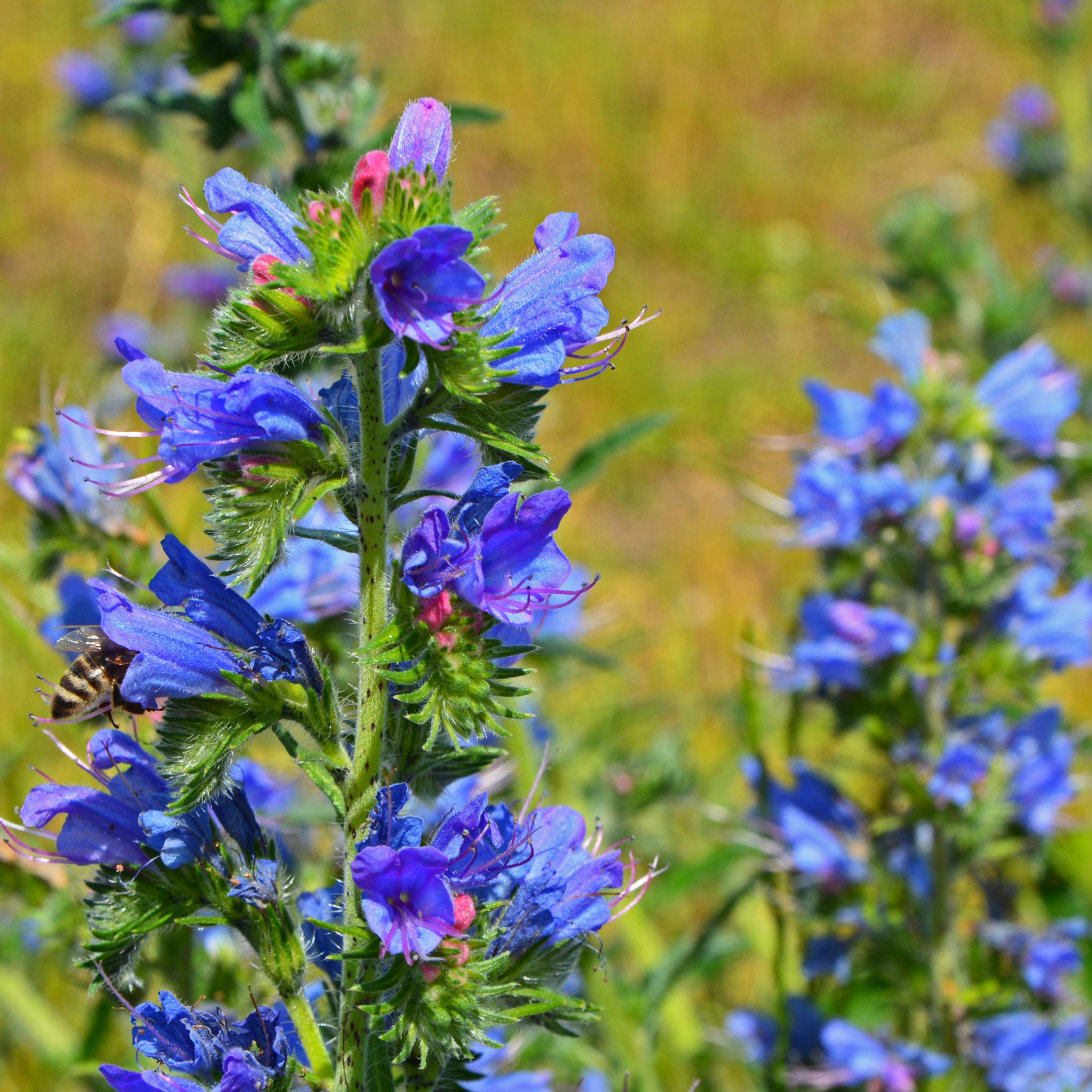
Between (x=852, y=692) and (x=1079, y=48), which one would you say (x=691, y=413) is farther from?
(x=852, y=692)

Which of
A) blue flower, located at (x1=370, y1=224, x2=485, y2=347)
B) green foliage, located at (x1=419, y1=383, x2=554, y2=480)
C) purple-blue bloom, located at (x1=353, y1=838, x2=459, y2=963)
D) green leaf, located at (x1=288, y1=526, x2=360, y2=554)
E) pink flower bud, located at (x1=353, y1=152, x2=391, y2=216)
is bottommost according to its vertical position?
purple-blue bloom, located at (x1=353, y1=838, x2=459, y2=963)

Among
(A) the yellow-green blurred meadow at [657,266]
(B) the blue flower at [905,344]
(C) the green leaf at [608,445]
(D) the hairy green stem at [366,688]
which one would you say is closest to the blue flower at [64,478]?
(A) the yellow-green blurred meadow at [657,266]

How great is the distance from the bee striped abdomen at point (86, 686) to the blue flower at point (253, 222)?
0.61m

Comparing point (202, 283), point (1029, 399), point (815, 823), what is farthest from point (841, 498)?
point (202, 283)

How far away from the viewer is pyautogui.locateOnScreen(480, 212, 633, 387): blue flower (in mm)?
1363

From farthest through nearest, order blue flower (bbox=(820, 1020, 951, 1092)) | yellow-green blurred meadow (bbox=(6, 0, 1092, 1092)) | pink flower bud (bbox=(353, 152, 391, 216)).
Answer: yellow-green blurred meadow (bbox=(6, 0, 1092, 1092)) → blue flower (bbox=(820, 1020, 951, 1092)) → pink flower bud (bbox=(353, 152, 391, 216))

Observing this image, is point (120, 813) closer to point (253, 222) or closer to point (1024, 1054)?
point (253, 222)

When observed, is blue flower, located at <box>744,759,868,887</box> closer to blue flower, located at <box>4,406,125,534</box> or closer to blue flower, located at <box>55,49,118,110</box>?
blue flower, located at <box>4,406,125,534</box>

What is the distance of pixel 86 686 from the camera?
5.46ft

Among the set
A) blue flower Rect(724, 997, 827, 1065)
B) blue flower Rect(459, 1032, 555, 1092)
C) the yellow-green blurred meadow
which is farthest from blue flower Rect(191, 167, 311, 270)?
blue flower Rect(724, 997, 827, 1065)

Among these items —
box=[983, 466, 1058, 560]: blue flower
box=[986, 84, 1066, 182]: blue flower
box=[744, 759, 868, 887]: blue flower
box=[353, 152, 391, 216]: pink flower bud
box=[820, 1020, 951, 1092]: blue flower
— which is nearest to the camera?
box=[353, 152, 391, 216]: pink flower bud

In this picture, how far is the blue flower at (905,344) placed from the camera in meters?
2.78

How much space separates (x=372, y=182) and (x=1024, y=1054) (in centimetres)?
212

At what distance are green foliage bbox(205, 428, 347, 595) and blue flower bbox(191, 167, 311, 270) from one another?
213mm
